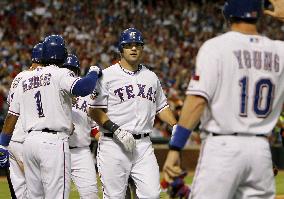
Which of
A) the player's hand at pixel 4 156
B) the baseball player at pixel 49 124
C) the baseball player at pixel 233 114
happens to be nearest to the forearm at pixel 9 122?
the player's hand at pixel 4 156

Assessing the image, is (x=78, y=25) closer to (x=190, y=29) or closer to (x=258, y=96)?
(x=190, y=29)

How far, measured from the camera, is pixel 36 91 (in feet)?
25.3

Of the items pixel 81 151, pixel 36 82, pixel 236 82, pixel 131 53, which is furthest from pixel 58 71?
pixel 236 82

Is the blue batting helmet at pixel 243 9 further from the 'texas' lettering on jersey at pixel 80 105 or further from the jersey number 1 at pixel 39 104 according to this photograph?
the 'texas' lettering on jersey at pixel 80 105

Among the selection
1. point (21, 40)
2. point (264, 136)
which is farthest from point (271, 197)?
point (21, 40)

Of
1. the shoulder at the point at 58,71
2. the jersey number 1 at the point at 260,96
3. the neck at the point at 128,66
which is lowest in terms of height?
the jersey number 1 at the point at 260,96

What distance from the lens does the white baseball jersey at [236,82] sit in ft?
16.9

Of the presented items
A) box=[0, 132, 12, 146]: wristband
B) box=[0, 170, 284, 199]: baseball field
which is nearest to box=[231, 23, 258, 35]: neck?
box=[0, 132, 12, 146]: wristband

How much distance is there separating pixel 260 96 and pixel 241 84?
0.16m

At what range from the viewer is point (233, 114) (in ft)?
17.0

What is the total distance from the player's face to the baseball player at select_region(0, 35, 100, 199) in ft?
2.73

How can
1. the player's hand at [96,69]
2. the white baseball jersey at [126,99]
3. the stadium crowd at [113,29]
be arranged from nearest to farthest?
the player's hand at [96,69]
the white baseball jersey at [126,99]
the stadium crowd at [113,29]

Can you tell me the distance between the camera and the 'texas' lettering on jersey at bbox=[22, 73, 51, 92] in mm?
7681

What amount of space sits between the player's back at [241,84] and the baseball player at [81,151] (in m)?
4.26
